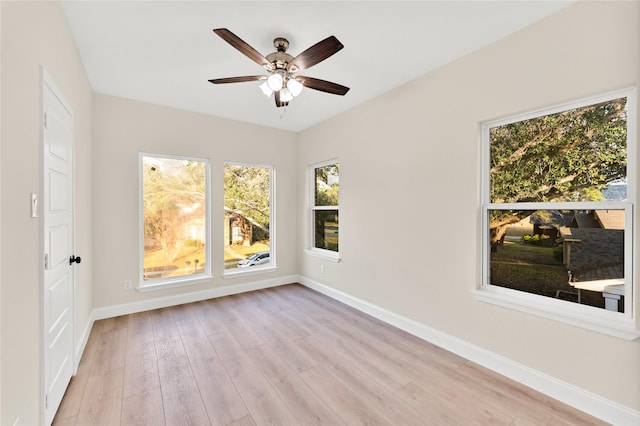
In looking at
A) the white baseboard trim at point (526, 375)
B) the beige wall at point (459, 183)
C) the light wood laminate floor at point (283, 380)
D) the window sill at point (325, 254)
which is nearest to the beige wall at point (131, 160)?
the light wood laminate floor at point (283, 380)

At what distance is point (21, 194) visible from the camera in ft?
4.21

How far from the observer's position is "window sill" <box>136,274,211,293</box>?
3.56m

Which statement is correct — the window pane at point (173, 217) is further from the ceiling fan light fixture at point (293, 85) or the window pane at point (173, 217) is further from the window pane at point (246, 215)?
the ceiling fan light fixture at point (293, 85)

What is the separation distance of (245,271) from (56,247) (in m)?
2.73

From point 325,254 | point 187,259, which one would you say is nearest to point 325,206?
point 325,254

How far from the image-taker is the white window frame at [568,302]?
1.69 meters

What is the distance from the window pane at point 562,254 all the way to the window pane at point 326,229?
7.26 feet

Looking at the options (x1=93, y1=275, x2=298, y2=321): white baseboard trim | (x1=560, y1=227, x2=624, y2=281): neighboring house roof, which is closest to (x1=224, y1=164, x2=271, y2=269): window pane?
(x1=93, y1=275, x2=298, y2=321): white baseboard trim

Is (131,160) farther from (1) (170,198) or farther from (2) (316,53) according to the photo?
(2) (316,53)

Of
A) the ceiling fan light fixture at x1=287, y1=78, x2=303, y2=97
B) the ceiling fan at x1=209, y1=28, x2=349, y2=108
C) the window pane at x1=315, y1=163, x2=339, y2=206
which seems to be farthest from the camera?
the window pane at x1=315, y1=163, x2=339, y2=206

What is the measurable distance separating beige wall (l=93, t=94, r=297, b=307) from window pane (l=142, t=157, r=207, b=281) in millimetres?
145

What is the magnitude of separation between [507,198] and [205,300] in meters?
3.97

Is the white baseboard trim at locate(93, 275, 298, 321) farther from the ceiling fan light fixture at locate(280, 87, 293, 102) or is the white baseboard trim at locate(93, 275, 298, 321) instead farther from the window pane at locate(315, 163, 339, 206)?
the ceiling fan light fixture at locate(280, 87, 293, 102)

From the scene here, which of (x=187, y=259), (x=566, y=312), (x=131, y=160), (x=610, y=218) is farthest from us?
(x=187, y=259)
